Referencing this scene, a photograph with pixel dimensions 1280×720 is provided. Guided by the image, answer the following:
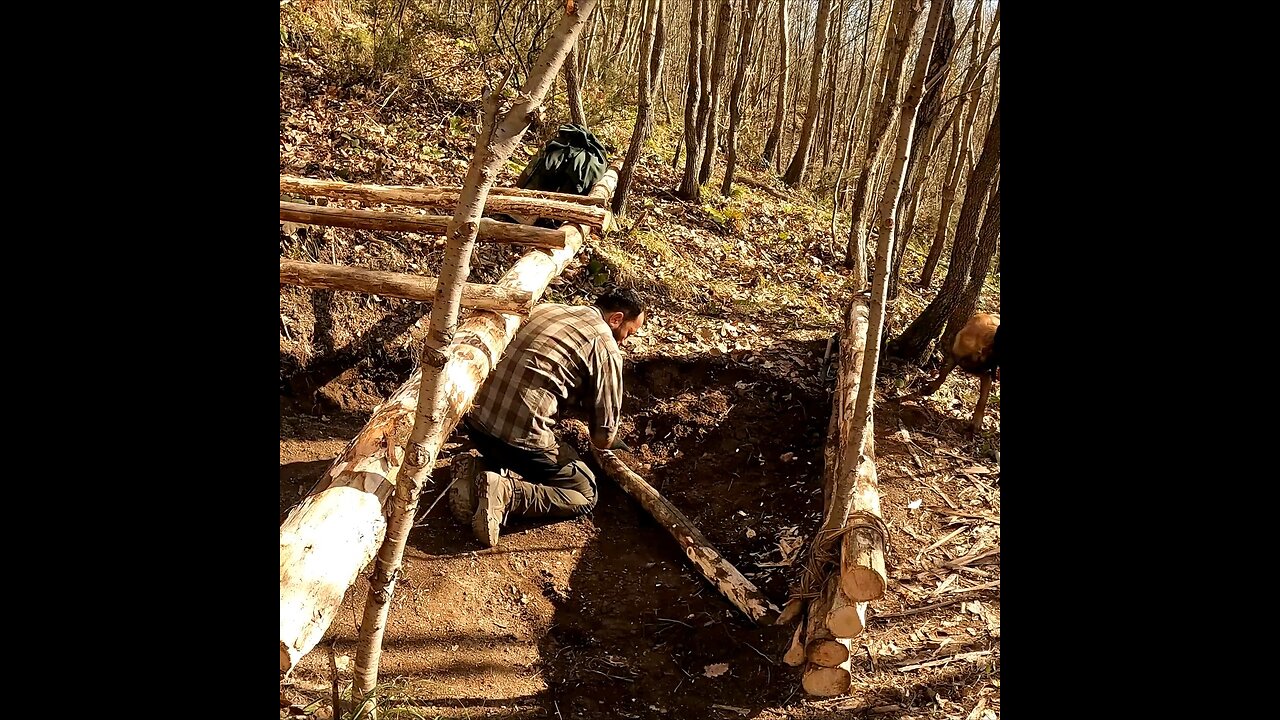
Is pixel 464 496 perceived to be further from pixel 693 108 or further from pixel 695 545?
pixel 693 108

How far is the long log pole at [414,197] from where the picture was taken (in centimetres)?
528

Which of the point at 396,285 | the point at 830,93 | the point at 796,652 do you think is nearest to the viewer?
the point at 796,652

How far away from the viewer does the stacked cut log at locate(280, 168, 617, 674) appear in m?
2.38

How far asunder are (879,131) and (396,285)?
2.67 m

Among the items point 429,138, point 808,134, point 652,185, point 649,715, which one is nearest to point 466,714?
point 649,715

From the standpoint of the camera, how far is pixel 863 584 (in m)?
3.20

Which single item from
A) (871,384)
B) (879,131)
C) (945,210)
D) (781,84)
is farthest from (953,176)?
(871,384)

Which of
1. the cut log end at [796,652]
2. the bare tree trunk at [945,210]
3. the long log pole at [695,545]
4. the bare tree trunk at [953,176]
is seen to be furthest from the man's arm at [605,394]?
the bare tree trunk at [945,210]

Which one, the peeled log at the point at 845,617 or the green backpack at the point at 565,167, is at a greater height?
the green backpack at the point at 565,167

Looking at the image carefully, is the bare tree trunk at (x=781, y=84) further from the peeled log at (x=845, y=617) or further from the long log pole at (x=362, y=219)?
the peeled log at (x=845, y=617)

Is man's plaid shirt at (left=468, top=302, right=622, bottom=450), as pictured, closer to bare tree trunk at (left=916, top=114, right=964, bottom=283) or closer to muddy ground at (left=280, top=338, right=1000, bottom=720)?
muddy ground at (left=280, top=338, right=1000, bottom=720)

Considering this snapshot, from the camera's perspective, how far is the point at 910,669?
12.5 feet

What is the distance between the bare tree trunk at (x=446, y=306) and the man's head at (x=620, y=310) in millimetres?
2565

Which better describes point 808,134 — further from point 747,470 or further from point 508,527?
point 508,527
